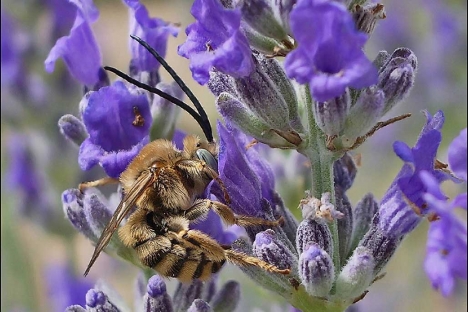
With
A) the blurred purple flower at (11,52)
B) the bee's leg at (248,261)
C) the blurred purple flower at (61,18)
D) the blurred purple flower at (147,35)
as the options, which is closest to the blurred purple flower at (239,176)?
the bee's leg at (248,261)

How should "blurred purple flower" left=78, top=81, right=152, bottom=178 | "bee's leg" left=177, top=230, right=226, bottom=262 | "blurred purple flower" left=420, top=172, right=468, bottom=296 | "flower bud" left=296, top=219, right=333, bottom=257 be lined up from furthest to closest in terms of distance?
"blurred purple flower" left=78, top=81, right=152, bottom=178, "bee's leg" left=177, top=230, right=226, bottom=262, "flower bud" left=296, top=219, right=333, bottom=257, "blurred purple flower" left=420, top=172, right=468, bottom=296

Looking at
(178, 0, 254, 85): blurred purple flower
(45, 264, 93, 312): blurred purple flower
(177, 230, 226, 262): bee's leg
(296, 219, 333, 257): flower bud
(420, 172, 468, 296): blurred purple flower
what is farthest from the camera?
(45, 264, 93, 312): blurred purple flower

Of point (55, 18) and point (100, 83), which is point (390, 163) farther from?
point (100, 83)

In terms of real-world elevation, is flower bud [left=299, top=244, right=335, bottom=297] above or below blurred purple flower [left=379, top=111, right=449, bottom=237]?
below

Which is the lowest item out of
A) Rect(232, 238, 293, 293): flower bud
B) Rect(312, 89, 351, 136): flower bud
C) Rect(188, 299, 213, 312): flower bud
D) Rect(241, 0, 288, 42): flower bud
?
Rect(188, 299, 213, 312): flower bud

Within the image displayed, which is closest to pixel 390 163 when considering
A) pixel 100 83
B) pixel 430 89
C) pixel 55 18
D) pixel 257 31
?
pixel 430 89

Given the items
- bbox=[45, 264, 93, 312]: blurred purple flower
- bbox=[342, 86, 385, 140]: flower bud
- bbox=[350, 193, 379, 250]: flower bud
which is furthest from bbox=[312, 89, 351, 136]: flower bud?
bbox=[45, 264, 93, 312]: blurred purple flower

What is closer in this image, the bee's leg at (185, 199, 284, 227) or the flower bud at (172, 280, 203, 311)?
the bee's leg at (185, 199, 284, 227)

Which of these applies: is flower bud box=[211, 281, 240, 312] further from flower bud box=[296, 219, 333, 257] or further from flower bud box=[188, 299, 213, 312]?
flower bud box=[296, 219, 333, 257]
